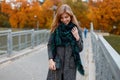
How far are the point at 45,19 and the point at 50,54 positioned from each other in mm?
88903

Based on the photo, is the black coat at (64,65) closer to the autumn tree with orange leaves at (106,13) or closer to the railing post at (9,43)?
the railing post at (9,43)

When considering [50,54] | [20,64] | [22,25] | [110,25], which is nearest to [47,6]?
[22,25]

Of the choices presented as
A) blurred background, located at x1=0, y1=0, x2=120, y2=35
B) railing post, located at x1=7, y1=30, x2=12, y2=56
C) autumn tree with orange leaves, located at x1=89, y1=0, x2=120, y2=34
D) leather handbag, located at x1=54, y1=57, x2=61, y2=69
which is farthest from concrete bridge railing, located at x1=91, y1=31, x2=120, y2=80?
autumn tree with orange leaves, located at x1=89, y1=0, x2=120, y2=34

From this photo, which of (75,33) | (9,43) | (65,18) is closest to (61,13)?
(65,18)

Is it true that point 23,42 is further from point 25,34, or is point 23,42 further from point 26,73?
point 26,73

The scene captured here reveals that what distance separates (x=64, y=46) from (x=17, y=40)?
522 inches

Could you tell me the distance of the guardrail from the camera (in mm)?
15803

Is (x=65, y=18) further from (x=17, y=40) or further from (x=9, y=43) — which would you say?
(x=17, y=40)

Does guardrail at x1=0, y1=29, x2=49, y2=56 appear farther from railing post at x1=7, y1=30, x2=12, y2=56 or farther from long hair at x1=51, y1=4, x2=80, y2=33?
long hair at x1=51, y1=4, x2=80, y2=33

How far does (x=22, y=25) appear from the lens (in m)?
97.1

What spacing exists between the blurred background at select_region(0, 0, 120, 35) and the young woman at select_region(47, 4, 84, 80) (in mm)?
84804

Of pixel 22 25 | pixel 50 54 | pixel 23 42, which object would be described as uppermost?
pixel 50 54

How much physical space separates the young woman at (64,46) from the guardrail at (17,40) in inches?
383

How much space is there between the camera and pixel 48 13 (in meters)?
93.1
